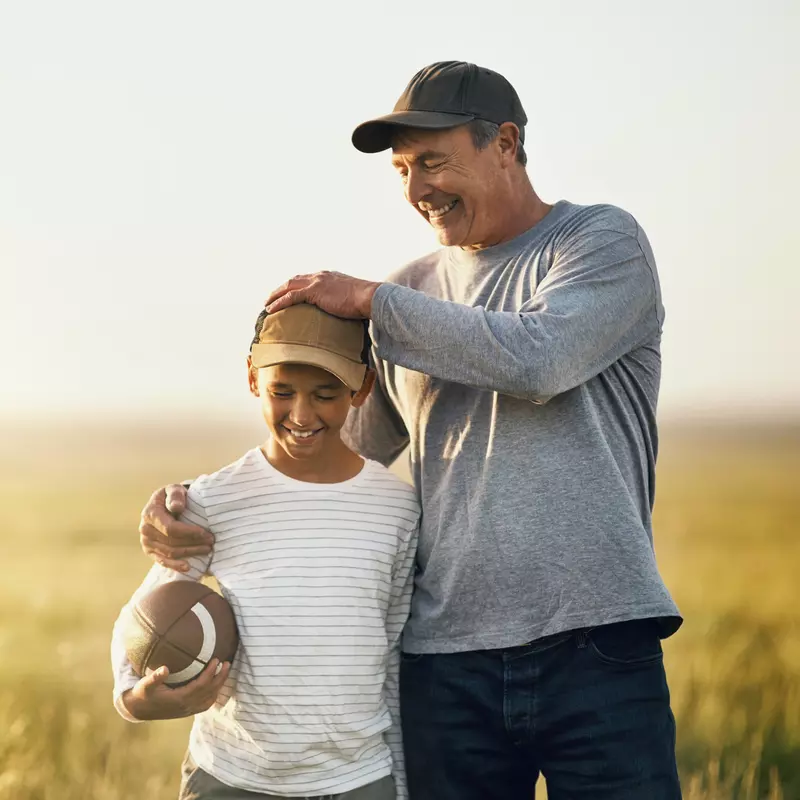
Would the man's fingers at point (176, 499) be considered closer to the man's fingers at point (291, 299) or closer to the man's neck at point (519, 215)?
the man's fingers at point (291, 299)

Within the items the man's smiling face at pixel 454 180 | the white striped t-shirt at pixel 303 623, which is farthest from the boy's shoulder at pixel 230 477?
the man's smiling face at pixel 454 180

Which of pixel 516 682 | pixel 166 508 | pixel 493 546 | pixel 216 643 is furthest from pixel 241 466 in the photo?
pixel 516 682

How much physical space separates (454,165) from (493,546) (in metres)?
0.86

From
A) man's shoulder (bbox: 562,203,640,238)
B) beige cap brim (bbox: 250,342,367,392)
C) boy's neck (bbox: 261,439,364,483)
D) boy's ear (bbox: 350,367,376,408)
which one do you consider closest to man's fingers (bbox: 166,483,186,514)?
boy's neck (bbox: 261,439,364,483)

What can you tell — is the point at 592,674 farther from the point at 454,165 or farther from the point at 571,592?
the point at 454,165

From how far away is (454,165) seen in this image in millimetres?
2529

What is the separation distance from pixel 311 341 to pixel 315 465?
0.32m

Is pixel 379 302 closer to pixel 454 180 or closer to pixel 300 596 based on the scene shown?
pixel 454 180

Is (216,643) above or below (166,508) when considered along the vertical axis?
below

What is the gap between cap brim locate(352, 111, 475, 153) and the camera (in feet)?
8.14

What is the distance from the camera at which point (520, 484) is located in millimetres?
2357

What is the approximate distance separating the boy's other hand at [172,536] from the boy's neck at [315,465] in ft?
0.73

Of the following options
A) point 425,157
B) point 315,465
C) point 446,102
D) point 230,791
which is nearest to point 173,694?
point 230,791

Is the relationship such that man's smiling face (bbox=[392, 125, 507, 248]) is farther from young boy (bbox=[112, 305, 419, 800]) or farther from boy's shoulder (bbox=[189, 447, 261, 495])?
boy's shoulder (bbox=[189, 447, 261, 495])
